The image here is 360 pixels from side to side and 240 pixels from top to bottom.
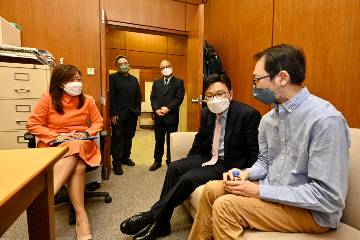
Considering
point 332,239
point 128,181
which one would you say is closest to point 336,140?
point 332,239

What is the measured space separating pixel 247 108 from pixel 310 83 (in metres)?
0.67

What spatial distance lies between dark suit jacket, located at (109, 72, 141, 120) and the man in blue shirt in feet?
7.17

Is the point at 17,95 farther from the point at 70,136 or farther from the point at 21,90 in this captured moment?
the point at 70,136

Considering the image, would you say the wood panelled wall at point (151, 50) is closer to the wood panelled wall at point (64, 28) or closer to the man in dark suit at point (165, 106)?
the wood panelled wall at point (64, 28)

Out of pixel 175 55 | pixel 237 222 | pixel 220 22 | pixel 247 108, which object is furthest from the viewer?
pixel 175 55

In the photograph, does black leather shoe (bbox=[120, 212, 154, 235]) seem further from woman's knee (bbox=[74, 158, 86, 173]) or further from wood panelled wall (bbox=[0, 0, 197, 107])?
wood panelled wall (bbox=[0, 0, 197, 107])

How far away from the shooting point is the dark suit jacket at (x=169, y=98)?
3.09m

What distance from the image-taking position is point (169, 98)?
3170 millimetres

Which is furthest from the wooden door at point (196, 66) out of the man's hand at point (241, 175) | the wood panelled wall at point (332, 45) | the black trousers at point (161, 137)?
the man's hand at point (241, 175)

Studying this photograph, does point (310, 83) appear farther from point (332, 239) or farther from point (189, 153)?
point (332, 239)

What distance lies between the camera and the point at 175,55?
600 cm

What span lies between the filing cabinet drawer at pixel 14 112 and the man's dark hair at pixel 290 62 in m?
2.15

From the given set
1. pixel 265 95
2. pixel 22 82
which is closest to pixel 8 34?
pixel 22 82

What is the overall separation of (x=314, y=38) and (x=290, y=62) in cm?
106
